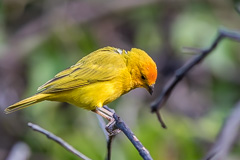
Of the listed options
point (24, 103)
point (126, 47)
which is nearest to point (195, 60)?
point (24, 103)

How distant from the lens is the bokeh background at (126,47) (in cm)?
487

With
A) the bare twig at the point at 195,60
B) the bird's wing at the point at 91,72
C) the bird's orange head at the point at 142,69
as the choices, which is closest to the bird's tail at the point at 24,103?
the bird's wing at the point at 91,72

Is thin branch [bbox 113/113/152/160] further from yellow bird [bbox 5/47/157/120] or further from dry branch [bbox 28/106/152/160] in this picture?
yellow bird [bbox 5/47/157/120]

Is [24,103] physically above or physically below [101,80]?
above

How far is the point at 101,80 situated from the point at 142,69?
384 millimetres

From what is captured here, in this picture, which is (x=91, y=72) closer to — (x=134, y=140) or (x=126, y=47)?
(x=134, y=140)

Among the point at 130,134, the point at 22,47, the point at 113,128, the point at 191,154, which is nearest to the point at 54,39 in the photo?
the point at 22,47

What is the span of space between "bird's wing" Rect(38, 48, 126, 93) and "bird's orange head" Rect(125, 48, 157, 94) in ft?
0.41

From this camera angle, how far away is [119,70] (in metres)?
4.21

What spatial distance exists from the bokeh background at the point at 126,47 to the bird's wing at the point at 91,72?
26.7 inches

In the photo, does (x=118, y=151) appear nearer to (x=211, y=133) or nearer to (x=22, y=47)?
(x=211, y=133)

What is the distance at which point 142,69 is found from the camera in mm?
4020

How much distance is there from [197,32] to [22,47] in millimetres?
2346

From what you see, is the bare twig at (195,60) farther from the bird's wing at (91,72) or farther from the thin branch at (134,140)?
the bird's wing at (91,72)
